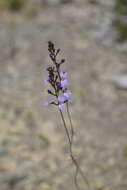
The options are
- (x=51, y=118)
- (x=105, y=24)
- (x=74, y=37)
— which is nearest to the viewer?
(x=51, y=118)

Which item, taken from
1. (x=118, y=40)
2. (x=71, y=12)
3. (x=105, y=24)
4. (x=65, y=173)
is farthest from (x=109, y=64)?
(x=65, y=173)

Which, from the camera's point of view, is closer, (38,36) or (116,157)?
(116,157)

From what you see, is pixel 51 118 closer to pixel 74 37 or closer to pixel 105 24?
pixel 74 37

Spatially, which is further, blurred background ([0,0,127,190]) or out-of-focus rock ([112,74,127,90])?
out-of-focus rock ([112,74,127,90])

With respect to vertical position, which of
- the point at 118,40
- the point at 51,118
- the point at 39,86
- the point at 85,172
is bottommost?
the point at 85,172

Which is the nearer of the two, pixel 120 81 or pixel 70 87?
pixel 70 87

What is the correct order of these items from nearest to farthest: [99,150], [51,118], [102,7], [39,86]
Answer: [99,150], [51,118], [39,86], [102,7]

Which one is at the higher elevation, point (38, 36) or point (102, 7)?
point (102, 7)

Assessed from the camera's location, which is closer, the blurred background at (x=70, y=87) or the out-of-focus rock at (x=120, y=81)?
the blurred background at (x=70, y=87)
